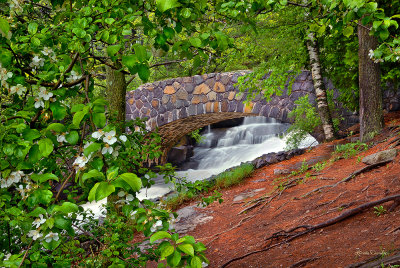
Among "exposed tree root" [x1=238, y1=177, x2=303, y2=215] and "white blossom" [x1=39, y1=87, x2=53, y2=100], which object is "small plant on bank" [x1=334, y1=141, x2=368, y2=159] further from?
"white blossom" [x1=39, y1=87, x2=53, y2=100]

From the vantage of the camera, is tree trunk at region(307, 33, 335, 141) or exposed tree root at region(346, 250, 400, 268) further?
tree trunk at region(307, 33, 335, 141)

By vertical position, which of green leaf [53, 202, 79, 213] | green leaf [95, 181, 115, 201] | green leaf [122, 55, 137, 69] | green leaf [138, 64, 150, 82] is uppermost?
green leaf [122, 55, 137, 69]

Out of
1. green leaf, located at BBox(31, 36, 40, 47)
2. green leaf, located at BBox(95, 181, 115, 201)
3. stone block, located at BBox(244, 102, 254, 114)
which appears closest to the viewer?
green leaf, located at BBox(95, 181, 115, 201)

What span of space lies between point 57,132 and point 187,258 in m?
0.63

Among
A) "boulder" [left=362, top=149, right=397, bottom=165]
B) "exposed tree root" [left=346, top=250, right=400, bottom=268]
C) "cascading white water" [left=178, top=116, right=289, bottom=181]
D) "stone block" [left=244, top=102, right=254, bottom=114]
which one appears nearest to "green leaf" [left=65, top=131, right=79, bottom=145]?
"exposed tree root" [left=346, top=250, right=400, bottom=268]

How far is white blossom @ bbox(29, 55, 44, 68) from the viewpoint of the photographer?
1507 millimetres

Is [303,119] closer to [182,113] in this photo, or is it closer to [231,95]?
[231,95]

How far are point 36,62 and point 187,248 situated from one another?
1.05m

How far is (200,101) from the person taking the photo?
12234 millimetres

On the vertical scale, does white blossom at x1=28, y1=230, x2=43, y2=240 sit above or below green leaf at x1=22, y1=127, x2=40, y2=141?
below

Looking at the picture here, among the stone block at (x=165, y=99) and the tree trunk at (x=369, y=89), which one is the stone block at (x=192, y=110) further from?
the tree trunk at (x=369, y=89)

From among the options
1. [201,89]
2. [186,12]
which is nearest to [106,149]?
[186,12]

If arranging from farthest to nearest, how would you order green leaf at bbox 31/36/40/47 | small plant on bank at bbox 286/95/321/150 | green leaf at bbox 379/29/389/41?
small plant on bank at bbox 286/95/321/150
green leaf at bbox 379/29/389/41
green leaf at bbox 31/36/40/47

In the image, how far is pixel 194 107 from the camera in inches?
486
